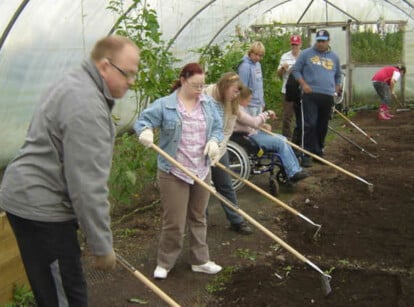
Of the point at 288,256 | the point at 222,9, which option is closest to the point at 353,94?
the point at 222,9

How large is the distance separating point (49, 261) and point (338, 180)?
5256mm

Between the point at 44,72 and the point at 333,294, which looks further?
the point at 44,72

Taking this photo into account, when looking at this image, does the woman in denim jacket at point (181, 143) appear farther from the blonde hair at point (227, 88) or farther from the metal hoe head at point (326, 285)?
the metal hoe head at point (326, 285)

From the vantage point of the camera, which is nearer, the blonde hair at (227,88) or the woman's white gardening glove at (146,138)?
the woman's white gardening glove at (146,138)

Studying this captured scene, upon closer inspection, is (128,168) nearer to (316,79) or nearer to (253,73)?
(253,73)

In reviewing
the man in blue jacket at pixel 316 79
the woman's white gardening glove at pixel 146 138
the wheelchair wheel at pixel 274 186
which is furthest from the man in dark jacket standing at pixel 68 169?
the man in blue jacket at pixel 316 79

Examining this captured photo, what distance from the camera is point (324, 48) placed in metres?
7.98

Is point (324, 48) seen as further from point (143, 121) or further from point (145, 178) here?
point (143, 121)

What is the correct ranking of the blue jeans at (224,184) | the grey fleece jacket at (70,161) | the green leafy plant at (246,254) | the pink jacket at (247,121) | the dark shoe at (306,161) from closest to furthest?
the grey fleece jacket at (70,161), the green leafy plant at (246,254), the blue jeans at (224,184), the pink jacket at (247,121), the dark shoe at (306,161)

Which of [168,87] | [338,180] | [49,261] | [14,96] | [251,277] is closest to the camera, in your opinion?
[49,261]

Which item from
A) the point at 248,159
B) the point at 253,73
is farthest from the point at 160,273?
the point at 253,73

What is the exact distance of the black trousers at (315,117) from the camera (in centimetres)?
810

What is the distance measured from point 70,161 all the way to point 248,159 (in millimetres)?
4058

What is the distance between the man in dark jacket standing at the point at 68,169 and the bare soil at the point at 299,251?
4.91 feet
